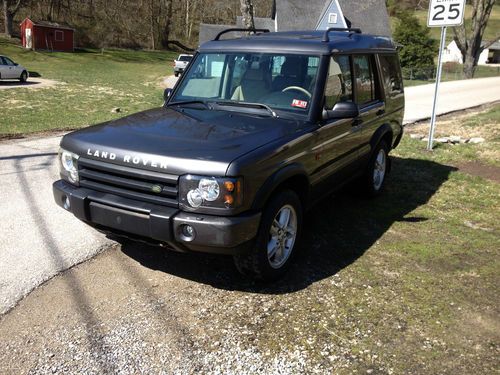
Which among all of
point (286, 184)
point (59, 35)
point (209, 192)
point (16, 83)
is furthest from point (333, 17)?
point (209, 192)

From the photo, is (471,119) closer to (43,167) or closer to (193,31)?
(43,167)

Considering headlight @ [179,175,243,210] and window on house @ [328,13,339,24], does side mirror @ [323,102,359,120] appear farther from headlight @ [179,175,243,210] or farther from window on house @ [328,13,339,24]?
window on house @ [328,13,339,24]

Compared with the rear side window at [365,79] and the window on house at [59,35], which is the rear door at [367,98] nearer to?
the rear side window at [365,79]

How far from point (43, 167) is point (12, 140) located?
2.53m

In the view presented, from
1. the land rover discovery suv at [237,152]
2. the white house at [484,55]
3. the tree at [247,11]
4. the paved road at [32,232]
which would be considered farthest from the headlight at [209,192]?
the white house at [484,55]

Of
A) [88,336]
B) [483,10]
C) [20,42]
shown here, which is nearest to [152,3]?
[20,42]

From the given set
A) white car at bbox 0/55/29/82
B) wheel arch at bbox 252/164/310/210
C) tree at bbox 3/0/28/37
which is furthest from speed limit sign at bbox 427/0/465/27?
tree at bbox 3/0/28/37

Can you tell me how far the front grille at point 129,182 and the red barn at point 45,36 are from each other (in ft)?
170

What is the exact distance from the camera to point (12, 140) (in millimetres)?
9125

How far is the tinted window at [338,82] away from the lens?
4.42m

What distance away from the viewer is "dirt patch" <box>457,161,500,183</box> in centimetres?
766

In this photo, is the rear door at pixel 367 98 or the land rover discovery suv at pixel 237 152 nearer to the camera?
the land rover discovery suv at pixel 237 152

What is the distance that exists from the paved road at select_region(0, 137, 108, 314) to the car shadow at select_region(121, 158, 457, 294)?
520mm

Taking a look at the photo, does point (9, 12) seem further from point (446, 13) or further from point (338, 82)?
point (338, 82)
